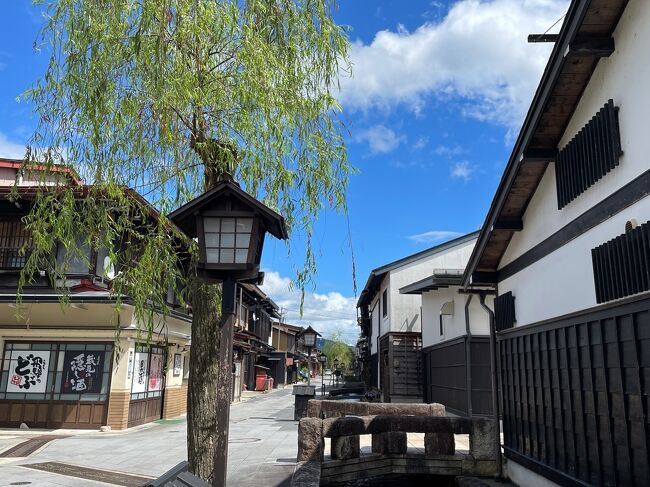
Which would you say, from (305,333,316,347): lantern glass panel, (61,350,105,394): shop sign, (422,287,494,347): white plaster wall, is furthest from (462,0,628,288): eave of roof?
(305,333,316,347): lantern glass panel

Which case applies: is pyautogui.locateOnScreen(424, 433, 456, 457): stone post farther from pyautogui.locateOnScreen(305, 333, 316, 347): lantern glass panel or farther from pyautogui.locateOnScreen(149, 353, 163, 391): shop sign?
pyautogui.locateOnScreen(305, 333, 316, 347): lantern glass panel

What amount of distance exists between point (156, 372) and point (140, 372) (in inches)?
57.0

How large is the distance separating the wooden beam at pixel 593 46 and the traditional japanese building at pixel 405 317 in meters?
17.9

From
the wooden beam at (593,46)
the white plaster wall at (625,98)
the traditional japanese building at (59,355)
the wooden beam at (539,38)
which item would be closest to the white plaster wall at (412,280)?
the traditional japanese building at (59,355)

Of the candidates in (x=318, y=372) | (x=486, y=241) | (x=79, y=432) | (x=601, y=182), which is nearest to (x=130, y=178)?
(x=601, y=182)

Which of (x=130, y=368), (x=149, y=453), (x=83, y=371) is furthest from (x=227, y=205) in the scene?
(x=83, y=371)

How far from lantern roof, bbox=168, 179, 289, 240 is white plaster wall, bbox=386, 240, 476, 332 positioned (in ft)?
62.6

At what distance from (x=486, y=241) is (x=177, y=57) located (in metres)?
5.76

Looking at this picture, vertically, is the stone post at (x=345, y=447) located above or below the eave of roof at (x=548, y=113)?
below

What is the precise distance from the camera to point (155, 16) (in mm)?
5977

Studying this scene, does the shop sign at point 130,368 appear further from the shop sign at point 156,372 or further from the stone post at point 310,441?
the stone post at point 310,441

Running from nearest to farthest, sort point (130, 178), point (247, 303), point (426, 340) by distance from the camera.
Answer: point (130, 178), point (426, 340), point (247, 303)

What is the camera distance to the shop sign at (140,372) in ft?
54.5

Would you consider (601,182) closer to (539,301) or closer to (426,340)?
(539,301)
